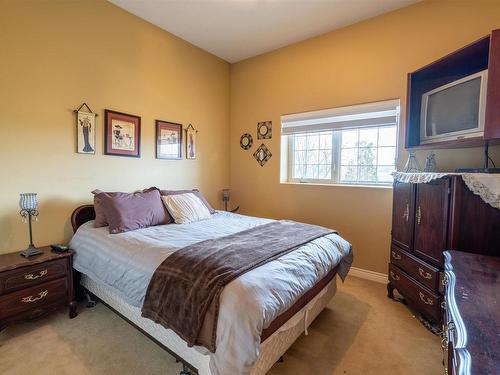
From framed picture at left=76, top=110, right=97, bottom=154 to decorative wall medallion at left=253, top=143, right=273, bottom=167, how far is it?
2092 mm

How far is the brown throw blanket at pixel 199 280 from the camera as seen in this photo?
50.3 inches

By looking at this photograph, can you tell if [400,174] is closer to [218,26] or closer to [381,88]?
[381,88]

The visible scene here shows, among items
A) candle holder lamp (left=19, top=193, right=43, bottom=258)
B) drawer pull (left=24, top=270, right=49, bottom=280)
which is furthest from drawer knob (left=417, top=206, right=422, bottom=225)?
candle holder lamp (left=19, top=193, right=43, bottom=258)

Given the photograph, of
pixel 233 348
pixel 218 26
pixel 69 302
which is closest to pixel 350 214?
pixel 233 348

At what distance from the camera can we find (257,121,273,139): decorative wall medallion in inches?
143

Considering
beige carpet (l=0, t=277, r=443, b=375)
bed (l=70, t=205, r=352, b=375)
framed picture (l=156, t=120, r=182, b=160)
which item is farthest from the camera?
framed picture (l=156, t=120, r=182, b=160)

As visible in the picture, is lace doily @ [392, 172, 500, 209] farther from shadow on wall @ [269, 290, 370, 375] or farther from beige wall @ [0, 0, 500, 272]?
shadow on wall @ [269, 290, 370, 375]

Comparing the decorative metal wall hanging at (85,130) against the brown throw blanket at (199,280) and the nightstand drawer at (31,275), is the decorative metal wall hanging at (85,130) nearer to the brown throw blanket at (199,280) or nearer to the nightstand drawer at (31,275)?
the nightstand drawer at (31,275)

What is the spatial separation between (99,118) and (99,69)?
1.61 feet

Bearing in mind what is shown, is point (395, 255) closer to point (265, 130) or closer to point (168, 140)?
point (265, 130)

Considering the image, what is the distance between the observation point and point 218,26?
302cm

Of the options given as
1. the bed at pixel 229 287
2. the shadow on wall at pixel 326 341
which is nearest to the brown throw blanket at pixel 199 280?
the bed at pixel 229 287

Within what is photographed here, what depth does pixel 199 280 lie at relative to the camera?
1.37 meters

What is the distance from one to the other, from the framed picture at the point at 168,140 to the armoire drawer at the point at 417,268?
2742 millimetres
